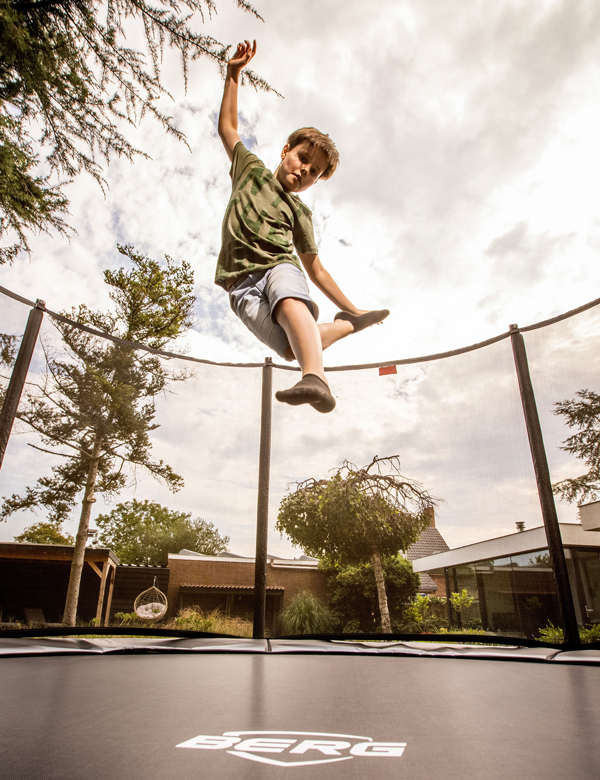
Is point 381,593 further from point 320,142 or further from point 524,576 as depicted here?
point 320,142

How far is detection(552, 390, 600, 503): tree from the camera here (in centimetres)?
179

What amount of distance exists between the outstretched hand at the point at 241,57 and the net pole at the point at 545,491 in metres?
1.54

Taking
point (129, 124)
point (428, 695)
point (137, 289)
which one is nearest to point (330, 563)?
point (428, 695)

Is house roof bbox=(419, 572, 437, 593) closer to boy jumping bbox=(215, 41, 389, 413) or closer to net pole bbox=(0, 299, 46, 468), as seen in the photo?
boy jumping bbox=(215, 41, 389, 413)

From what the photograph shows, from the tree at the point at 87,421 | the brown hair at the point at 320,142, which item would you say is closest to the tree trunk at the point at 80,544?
the tree at the point at 87,421

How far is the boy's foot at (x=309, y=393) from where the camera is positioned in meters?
0.88

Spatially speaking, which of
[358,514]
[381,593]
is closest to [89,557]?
[358,514]

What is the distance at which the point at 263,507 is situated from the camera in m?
2.28

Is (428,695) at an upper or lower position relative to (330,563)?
lower

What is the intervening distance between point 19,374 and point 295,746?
200cm

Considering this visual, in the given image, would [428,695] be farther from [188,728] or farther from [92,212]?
[92,212]

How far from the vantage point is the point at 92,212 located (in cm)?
328

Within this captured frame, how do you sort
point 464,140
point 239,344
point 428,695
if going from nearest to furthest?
point 428,695 → point 464,140 → point 239,344

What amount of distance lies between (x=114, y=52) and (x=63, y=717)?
6.19 ft
